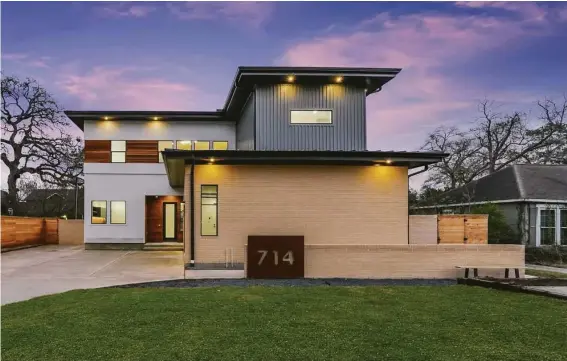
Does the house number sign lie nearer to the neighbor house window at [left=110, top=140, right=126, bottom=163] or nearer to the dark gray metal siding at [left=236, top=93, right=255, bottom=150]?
the dark gray metal siding at [left=236, top=93, right=255, bottom=150]

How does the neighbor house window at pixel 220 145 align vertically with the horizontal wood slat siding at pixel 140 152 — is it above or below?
above

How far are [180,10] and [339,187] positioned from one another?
466 inches

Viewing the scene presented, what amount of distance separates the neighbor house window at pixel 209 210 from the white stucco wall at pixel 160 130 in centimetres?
827

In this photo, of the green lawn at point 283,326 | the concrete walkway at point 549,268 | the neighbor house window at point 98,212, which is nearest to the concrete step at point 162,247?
the neighbor house window at point 98,212

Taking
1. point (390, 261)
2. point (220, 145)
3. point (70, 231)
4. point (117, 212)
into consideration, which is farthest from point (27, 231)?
point (390, 261)

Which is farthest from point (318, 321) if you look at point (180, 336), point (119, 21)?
point (119, 21)

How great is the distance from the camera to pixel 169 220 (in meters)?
21.7

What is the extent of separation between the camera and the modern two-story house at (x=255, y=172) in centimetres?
1265

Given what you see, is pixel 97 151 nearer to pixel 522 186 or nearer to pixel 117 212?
pixel 117 212

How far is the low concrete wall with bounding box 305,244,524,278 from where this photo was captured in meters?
11.0

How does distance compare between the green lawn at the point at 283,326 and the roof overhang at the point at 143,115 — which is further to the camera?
the roof overhang at the point at 143,115

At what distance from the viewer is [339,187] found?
13195 millimetres

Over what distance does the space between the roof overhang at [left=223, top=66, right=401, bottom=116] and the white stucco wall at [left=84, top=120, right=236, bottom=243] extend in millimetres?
5190

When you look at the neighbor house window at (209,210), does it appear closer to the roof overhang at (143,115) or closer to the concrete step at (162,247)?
the concrete step at (162,247)
